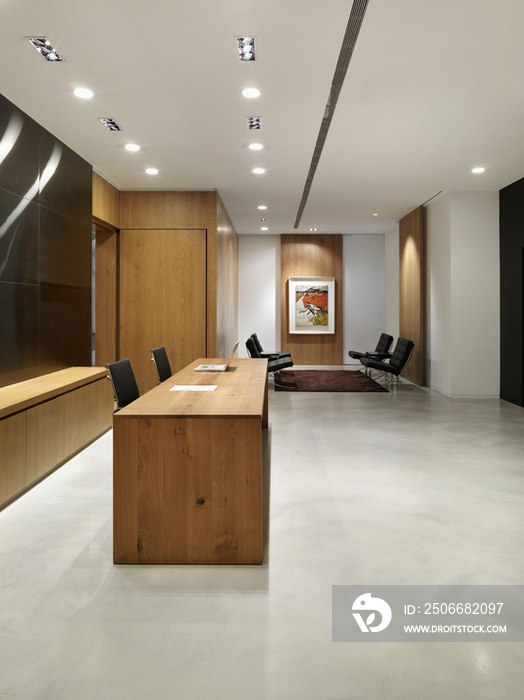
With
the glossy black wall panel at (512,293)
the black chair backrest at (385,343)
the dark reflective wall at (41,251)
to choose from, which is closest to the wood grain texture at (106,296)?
the dark reflective wall at (41,251)

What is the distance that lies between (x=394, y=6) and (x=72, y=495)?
12.4ft

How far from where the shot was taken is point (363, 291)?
1225 centimetres

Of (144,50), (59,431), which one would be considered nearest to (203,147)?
(144,50)

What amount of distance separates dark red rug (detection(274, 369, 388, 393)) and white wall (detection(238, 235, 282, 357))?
1715 mm

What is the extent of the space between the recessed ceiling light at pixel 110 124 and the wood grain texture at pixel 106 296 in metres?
2.58

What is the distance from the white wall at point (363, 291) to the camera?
1218 cm

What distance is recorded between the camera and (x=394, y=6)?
9.42ft

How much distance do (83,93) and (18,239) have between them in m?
1.34

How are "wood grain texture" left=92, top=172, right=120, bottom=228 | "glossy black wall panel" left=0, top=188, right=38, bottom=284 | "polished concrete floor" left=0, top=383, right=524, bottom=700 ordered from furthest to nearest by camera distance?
1. "wood grain texture" left=92, top=172, right=120, bottom=228
2. "glossy black wall panel" left=0, top=188, right=38, bottom=284
3. "polished concrete floor" left=0, top=383, right=524, bottom=700

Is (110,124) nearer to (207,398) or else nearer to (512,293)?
(207,398)

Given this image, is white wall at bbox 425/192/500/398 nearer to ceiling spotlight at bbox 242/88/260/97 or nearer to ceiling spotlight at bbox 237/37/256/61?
ceiling spotlight at bbox 242/88/260/97

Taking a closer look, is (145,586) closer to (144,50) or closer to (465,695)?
(465,695)

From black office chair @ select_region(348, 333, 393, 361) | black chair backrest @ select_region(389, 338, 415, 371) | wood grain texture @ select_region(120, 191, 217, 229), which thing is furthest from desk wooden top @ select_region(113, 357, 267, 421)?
black office chair @ select_region(348, 333, 393, 361)

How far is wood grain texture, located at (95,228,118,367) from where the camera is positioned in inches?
286
